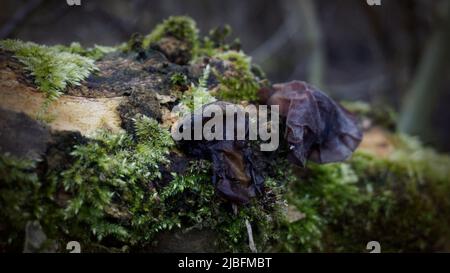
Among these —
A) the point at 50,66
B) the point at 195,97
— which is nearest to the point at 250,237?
the point at 195,97

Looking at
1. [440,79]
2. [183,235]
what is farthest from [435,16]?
[183,235]

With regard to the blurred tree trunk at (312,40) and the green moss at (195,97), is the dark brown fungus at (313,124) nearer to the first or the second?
the green moss at (195,97)

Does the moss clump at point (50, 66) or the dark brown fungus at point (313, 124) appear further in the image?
the dark brown fungus at point (313, 124)

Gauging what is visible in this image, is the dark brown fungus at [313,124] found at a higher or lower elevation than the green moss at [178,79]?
lower

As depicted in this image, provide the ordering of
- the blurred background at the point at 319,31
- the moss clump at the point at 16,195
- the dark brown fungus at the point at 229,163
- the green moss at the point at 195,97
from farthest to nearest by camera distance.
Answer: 1. the blurred background at the point at 319,31
2. the green moss at the point at 195,97
3. the dark brown fungus at the point at 229,163
4. the moss clump at the point at 16,195

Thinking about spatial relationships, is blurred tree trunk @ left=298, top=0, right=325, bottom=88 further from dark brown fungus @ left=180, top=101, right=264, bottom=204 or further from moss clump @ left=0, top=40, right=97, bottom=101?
moss clump @ left=0, top=40, right=97, bottom=101

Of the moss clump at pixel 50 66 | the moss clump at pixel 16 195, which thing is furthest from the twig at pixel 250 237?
the moss clump at pixel 50 66

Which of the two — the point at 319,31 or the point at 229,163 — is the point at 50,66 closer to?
the point at 229,163
